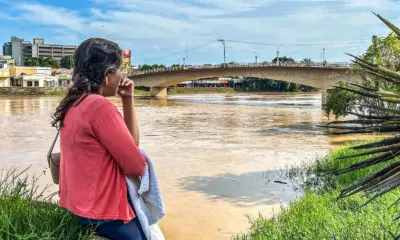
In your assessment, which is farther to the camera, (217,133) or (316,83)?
(316,83)

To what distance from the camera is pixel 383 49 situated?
14406 mm

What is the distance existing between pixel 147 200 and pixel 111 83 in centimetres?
61

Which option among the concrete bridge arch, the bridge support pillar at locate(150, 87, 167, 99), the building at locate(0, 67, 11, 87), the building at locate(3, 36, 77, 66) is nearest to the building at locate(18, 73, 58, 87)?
the building at locate(0, 67, 11, 87)

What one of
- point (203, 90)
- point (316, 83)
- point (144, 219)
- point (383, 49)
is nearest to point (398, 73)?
point (144, 219)

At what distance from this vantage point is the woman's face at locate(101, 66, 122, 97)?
7.23 feet

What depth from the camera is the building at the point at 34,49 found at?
12197 cm

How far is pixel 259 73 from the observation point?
41.7m

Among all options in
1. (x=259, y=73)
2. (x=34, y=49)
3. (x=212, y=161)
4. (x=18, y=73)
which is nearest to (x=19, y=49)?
(x=34, y=49)

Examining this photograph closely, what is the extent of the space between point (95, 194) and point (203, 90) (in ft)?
253

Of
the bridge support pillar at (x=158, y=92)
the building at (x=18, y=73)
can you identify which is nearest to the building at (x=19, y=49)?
the building at (x=18, y=73)

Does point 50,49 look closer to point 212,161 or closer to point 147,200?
point 212,161

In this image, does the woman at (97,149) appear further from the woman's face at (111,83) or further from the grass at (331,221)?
the grass at (331,221)

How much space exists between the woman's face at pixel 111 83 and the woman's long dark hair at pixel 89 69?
0.03 m

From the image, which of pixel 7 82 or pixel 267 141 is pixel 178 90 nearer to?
pixel 7 82
